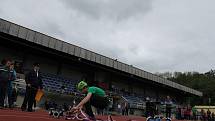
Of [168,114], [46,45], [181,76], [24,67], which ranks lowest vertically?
[168,114]

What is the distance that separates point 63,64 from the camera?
31.5m

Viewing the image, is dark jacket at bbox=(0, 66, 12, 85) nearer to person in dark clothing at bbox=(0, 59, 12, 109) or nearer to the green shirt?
person in dark clothing at bbox=(0, 59, 12, 109)

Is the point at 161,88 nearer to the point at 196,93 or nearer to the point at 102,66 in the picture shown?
the point at 196,93

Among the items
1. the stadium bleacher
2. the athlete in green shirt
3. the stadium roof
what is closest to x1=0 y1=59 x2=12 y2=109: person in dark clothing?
the athlete in green shirt

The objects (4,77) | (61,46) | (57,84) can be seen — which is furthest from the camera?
(61,46)

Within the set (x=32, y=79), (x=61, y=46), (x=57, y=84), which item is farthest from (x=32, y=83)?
(x=61, y=46)

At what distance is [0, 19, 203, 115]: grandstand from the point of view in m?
25.3

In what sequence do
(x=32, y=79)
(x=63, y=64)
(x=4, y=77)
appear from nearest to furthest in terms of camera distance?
(x=32, y=79), (x=4, y=77), (x=63, y=64)

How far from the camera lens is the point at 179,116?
3506cm

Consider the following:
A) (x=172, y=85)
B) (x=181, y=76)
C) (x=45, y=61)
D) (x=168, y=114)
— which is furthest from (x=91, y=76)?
(x=181, y=76)

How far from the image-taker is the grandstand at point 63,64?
25.3m

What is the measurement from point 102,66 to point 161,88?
734 inches

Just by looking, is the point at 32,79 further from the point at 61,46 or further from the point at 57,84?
the point at 61,46

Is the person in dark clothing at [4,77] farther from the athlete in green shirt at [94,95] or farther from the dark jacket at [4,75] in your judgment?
the athlete in green shirt at [94,95]
